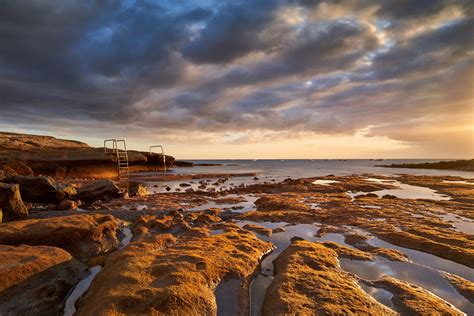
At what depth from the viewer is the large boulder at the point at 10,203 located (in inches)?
395

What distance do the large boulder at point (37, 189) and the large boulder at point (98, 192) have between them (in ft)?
4.93

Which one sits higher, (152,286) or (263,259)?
(152,286)

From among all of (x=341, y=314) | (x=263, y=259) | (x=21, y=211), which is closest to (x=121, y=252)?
(x=263, y=259)

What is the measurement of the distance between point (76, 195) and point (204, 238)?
12.5m

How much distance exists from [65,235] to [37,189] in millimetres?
9425

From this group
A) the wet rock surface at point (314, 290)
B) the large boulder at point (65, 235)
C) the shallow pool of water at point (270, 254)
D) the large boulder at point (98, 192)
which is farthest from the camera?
the large boulder at point (98, 192)

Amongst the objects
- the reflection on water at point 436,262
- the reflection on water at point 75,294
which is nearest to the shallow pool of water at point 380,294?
the reflection on water at point 436,262

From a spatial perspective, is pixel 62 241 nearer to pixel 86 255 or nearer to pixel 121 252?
pixel 86 255

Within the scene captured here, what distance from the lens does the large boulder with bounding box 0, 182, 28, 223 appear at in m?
10.0

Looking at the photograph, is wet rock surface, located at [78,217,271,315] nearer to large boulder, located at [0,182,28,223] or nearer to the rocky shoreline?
the rocky shoreline

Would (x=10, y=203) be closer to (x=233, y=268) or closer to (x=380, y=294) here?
(x=233, y=268)

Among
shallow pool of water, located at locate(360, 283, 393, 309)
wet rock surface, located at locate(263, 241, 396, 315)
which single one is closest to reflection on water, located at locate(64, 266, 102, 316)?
wet rock surface, located at locate(263, 241, 396, 315)

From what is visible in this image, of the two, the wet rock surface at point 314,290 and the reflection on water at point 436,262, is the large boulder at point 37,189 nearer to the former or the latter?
Answer: the wet rock surface at point 314,290

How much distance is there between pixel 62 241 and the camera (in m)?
6.63
